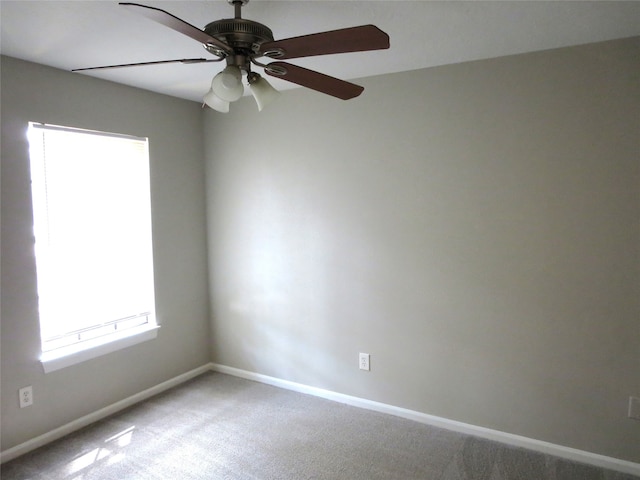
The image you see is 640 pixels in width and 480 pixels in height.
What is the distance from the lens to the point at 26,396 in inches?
101

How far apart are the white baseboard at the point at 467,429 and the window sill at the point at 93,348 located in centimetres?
90

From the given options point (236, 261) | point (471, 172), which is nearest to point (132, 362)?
point (236, 261)

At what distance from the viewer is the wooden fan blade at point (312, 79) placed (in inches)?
65.2

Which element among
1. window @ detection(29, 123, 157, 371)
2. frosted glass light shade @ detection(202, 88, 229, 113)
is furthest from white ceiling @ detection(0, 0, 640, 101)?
window @ detection(29, 123, 157, 371)

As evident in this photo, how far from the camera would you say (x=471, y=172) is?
264 centimetres

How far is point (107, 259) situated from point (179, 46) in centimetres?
161

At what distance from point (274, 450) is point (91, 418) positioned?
1339mm

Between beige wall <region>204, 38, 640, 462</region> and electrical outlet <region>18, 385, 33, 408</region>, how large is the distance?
1.56m

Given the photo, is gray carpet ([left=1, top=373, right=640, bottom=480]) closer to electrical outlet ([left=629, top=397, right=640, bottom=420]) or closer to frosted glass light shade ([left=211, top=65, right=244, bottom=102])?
electrical outlet ([left=629, top=397, right=640, bottom=420])

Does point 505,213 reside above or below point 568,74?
below

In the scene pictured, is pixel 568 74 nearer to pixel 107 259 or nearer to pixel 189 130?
pixel 189 130

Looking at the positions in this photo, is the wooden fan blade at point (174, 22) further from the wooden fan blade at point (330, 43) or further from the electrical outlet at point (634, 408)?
the electrical outlet at point (634, 408)

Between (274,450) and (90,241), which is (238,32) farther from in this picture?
(274,450)

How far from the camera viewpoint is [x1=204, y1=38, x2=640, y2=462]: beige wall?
2324 mm
